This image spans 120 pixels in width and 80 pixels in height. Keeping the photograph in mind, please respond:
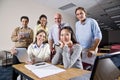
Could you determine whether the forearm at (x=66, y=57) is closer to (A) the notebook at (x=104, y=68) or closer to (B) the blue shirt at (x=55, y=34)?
(A) the notebook at (x=104, y=68)

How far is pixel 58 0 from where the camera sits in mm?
5199

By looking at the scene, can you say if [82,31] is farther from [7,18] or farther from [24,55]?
[7,18]

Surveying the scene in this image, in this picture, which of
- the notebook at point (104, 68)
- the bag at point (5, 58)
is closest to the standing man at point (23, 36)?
the notebook at point (104, 68)

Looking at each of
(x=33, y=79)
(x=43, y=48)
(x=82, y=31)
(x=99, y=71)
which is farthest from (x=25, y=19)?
(x=99, y=71)

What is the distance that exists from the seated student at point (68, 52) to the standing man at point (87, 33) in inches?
16.2

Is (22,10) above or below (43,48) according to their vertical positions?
above

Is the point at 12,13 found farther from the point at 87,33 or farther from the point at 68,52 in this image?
the point at 68,52

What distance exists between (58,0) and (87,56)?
12.2 feet

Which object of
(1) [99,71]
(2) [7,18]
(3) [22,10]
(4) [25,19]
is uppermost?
(3) [22,10]

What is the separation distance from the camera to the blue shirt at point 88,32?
2.09m

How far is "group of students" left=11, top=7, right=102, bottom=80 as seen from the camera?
160 centimetres

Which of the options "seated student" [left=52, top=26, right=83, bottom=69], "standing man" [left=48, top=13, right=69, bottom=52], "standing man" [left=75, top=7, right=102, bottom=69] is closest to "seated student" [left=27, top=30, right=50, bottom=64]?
"seated student" [left=52, top=26, right=83, bottom=69]

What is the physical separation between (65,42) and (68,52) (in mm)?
153

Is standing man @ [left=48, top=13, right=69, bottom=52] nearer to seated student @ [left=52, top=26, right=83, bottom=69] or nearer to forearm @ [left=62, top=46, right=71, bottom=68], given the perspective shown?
seated student @ [left=52, top=26, right=83, bottom=69]
